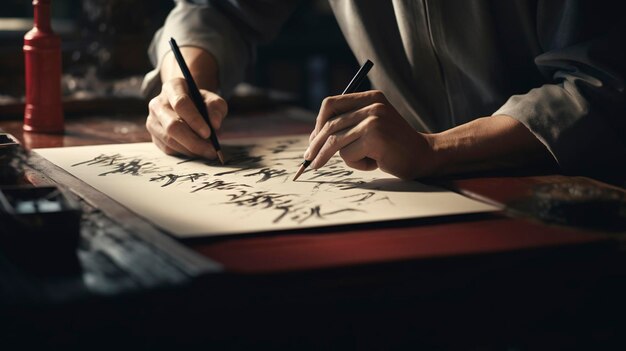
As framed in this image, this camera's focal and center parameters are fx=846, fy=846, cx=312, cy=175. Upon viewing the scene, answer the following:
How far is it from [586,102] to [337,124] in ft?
1.19

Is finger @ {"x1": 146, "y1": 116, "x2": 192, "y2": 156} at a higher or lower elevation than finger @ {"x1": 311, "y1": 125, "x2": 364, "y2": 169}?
lower

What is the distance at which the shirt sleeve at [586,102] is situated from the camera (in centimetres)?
120

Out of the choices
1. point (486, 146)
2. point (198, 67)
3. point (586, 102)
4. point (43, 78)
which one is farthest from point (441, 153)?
point (43, 78)

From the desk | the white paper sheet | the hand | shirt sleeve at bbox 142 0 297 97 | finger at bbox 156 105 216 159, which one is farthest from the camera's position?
shirt sleeve at bbox 142 0 297 97

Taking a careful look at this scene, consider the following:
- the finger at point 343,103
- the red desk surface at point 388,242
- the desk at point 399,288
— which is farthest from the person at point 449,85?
the desk at point 399,288

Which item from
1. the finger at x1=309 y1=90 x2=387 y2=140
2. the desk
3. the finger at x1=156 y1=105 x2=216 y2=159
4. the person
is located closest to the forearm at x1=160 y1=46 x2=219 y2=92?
the person

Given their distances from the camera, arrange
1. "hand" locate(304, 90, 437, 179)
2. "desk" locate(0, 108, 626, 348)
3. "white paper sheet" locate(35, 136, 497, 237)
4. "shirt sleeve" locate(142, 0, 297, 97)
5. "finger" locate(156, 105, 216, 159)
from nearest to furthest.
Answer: "desk" locate(0, 108, 626, 348) → "white paper sheet" locate(35, 136, 497, 237) → "hand" locate(304, 90, 437, 179) → "finger" locate(156, 105, 216, 159) → "shirt sleeve" locate(142, 0, 297, 97)

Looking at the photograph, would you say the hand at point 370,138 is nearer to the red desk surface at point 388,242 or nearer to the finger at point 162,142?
the red desk surface at point 388,242

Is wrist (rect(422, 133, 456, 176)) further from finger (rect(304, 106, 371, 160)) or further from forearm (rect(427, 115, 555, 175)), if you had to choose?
finger (rect(304, 106, 371, 160))

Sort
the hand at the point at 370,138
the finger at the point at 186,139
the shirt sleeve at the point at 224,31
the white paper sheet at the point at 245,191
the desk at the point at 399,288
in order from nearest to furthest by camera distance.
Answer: the desk at the point at 399,288 < the white paper sheet at the point at 245,191 < the hand at the point at 370,138 < the finger at the point at 186,139 < the shirt sleeve at the point at 224,31

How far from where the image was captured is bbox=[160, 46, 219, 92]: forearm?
164cm

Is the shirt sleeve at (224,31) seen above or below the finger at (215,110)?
above

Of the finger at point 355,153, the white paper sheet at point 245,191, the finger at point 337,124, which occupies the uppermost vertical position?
the finger at point 337,124

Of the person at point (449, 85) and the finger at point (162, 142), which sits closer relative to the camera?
the person at point (449, 85)
